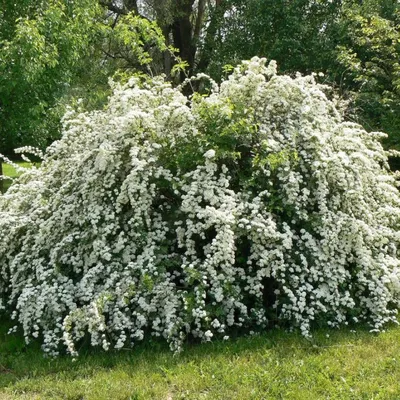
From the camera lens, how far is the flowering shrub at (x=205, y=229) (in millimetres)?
4125

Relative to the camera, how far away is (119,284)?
4133mm

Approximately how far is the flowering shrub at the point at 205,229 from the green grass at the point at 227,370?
0.50 feet

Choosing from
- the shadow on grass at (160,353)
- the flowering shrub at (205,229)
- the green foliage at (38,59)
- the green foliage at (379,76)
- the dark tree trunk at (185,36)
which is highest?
the dark tree trunk at (185,36)

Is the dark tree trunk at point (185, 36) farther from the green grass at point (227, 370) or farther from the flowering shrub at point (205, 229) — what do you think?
the green grass at point (227, 370)

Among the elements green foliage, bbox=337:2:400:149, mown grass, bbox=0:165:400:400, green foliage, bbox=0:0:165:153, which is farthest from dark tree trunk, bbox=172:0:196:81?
mown grass, bbox=0:165:400:400

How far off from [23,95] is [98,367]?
5664mm

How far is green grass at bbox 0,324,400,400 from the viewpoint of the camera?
345 cm

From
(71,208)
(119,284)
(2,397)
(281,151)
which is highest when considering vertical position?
(281,151)

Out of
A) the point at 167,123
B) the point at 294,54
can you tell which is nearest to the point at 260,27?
the point at 294,54

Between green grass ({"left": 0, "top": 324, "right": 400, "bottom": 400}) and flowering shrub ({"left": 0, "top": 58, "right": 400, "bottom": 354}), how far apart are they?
6.0 inches

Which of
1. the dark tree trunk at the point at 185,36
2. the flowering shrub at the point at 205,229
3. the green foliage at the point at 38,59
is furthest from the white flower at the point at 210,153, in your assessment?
the dark tree trunk at the point at 185,36

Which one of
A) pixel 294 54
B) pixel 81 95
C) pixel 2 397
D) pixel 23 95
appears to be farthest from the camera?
pixel 294 54

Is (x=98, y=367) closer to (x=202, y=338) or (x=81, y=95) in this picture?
(x=202, y=338)

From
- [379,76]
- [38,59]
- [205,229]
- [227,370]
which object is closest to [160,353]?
[227,370]
